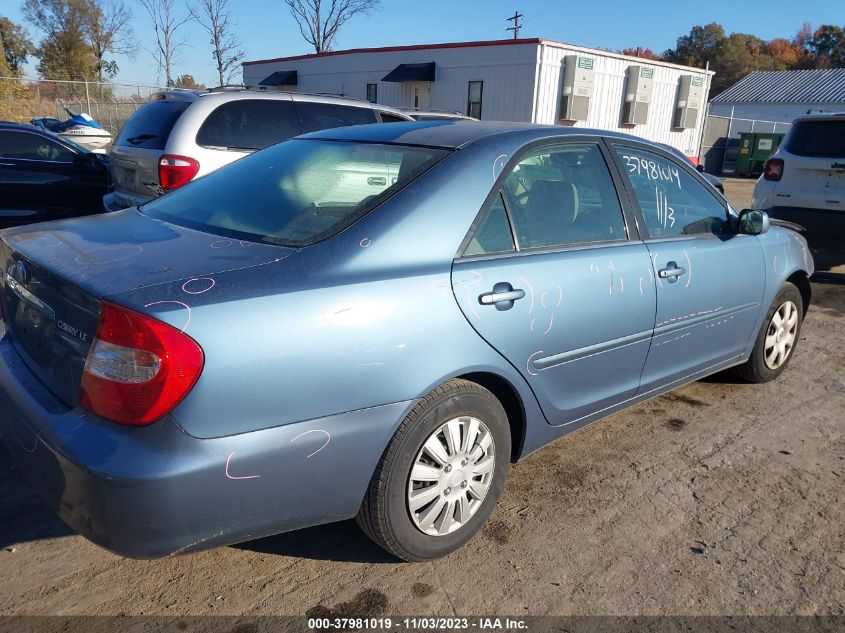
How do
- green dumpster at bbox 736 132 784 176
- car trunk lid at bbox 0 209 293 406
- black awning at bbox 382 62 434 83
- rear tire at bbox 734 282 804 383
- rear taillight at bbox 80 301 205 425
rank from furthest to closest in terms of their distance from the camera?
green dumpster at bbox 736 132 784 176 → black awning at bbox 382 62 434 83 → rear tire at bbox 734 282 804 383 → car trunk lid at bbox 0 209 293 406 → rear taillight at bbox 80 301 205 425

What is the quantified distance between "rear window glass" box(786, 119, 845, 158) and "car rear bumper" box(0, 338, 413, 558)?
7.10 m

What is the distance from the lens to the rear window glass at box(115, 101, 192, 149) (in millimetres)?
5871

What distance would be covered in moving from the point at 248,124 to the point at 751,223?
14.7ft

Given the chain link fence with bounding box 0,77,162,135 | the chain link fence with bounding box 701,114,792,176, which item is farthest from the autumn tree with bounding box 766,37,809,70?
the chain link fence with bounding box 0,77,162,135

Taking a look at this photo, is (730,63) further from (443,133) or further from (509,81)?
(443,133)

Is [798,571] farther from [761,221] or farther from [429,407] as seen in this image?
[761,221]

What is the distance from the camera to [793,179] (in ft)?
24.6

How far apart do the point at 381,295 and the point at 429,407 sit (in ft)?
1.45

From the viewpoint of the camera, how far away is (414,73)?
75.8ft

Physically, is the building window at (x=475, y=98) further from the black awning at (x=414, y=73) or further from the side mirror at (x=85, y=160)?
the side mirror at (x=85, y=160)

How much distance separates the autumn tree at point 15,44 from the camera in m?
49.1

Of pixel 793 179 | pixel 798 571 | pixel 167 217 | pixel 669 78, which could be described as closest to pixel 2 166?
pixel 167 217

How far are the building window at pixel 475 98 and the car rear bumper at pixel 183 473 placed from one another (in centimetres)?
2098

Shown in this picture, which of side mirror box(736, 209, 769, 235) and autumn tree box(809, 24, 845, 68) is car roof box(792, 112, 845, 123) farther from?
autumn tree box(809, 24, 845, 68)
